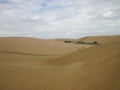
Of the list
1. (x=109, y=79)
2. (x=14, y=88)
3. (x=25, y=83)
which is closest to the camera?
(x=109, y=79)

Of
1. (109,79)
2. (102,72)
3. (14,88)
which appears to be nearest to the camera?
(109,79)

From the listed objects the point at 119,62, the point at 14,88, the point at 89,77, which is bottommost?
the point at 14,88

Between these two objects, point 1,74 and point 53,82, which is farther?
point 1,74

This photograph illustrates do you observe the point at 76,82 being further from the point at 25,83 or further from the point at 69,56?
the point at 69,56

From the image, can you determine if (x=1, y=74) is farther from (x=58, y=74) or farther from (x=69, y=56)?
(x=69, y=56)

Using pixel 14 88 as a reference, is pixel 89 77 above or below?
above

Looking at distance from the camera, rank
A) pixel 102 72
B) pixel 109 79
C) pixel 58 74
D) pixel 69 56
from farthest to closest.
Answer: pixel 69 56 < pixel 58 74 < pixel 102 72 < pixel 109 79

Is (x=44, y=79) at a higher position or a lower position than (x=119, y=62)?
lower

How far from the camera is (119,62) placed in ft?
16.3

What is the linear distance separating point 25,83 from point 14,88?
455 millimetres

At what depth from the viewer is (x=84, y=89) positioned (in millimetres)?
4430

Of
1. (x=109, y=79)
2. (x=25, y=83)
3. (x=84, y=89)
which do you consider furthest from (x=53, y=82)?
(x=109, y=79)

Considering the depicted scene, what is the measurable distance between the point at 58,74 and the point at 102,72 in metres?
1.95

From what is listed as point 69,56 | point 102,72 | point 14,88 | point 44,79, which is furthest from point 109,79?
point 69,56
